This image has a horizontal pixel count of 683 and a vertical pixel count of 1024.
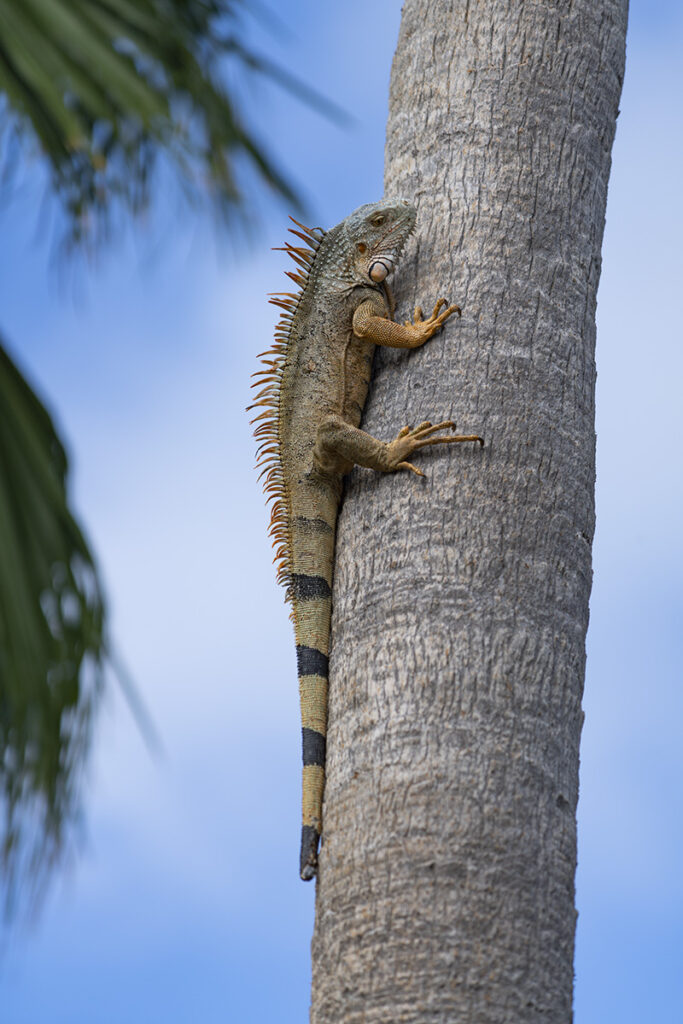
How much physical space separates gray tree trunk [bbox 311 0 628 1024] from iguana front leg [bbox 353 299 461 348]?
0.18 ft

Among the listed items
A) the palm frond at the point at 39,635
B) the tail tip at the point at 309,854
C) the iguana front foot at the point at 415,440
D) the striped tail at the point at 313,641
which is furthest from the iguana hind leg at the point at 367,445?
the palm frond at the point at 39,635

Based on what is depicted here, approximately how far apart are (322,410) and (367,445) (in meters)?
0.45

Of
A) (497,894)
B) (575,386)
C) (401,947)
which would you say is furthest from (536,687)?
(575,386)

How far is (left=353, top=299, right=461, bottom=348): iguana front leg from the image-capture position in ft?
12.9

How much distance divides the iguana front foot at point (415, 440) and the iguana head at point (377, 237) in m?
0.86

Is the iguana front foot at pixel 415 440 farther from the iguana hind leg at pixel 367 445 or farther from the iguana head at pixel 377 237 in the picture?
the iguana head at pixel 377 237

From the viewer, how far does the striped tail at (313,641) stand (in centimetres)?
358

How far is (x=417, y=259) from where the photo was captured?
4.25 metres

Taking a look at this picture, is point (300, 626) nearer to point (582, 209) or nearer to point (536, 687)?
point (536, 687)

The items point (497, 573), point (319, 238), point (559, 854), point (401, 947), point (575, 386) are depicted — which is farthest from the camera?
point (319, 238)

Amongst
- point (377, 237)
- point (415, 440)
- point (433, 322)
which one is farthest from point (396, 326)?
point (415, 440)

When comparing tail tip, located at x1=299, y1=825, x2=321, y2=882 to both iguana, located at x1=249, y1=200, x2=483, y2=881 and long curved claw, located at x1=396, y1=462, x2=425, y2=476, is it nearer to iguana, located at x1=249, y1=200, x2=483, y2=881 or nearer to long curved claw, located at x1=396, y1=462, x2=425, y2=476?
iguana, located at x1=249, y1=200, x2=483, y2=881

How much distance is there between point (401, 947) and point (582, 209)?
8.43 ft

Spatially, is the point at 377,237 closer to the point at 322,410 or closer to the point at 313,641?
the point at 322,410
